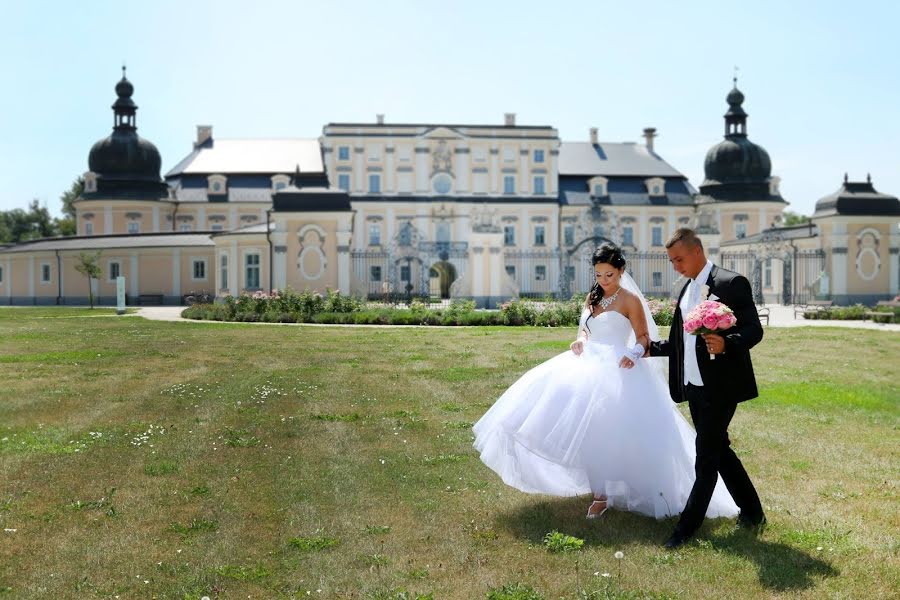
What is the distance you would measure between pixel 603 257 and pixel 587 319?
0.45 meters

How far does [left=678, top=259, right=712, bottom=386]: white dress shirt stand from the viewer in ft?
17.2

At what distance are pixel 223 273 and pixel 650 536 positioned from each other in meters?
32.7

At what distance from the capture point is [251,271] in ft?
112

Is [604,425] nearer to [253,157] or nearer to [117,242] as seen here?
[117,242]

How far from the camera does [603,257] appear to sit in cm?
580

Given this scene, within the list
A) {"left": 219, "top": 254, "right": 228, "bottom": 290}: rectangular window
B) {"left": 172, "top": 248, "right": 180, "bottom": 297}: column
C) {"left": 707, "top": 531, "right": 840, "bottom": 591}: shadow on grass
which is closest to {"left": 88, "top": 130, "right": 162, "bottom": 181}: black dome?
{"left": 172, "top": 248, "right": 180, "bottom": 297}: column

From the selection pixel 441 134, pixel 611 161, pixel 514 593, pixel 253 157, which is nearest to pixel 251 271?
pixel 441 134

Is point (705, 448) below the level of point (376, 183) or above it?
below

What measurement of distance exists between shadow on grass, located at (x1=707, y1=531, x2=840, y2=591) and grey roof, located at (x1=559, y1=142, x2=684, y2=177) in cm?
5604

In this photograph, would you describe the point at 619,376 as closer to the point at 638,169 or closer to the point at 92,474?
the point at 92,474

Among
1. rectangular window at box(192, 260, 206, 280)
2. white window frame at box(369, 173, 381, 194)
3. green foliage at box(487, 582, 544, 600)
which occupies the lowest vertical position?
green foliage at box(487, 582, 544, 600)

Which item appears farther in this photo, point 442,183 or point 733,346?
point 442,183

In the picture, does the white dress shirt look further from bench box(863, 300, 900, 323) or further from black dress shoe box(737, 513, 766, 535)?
bench box(863, 300, 900, 323)

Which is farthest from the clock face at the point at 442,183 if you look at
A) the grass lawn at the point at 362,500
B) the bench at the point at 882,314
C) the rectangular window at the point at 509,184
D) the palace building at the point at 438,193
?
the grass lawn at the point at 362,500
